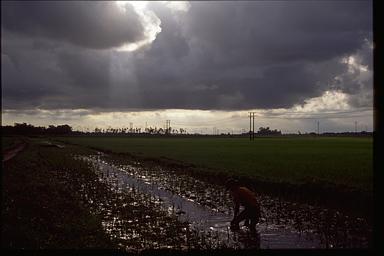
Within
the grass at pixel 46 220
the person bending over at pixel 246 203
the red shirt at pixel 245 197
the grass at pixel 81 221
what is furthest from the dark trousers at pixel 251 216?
the grass at pixel 46 220

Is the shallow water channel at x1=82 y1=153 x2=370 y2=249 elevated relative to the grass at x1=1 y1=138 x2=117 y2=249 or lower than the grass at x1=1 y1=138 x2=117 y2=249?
lower

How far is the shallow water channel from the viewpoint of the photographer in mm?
10836

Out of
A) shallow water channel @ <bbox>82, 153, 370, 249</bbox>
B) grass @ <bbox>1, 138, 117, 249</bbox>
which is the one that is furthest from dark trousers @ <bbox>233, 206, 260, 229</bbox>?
grass @ <bbox>1, 138, 117, 249</bbox>

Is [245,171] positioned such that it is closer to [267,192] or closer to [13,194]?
[267,192]

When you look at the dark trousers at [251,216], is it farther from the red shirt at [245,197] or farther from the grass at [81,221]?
the grass at [81,221]

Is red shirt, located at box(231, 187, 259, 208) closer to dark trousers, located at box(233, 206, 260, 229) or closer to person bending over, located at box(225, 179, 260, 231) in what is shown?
person bending over, located at box(225, 179, 260, 231)

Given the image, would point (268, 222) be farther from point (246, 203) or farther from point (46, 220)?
point (46, 220)

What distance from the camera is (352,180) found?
19.0 m

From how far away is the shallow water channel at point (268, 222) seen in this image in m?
10.8

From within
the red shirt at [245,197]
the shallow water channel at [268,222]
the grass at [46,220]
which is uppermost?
the red shirt at [245,197]

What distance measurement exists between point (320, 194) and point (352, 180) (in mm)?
2842

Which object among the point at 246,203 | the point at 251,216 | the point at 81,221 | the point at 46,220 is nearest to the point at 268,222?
the point at 251,216

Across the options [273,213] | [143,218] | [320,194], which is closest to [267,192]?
[320,194]

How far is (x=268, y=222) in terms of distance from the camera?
43.6 ft
